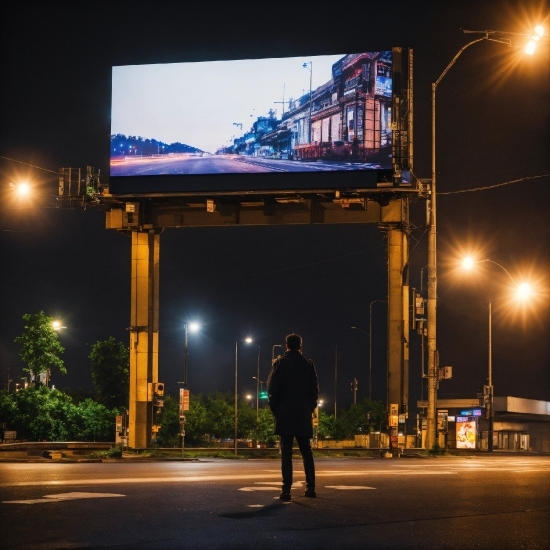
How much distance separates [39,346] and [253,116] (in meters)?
21.1

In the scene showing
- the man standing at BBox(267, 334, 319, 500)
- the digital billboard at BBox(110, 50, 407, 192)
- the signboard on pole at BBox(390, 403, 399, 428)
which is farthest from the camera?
the digital billboard at BBox(110, 50, 407, 192)

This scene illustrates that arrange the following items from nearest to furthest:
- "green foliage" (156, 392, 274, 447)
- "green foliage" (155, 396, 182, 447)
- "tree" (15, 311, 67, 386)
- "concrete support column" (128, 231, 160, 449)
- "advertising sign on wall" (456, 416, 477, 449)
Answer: "concrete support column" (128, 231, 160, 449) → "tree" (15, 311, 67, 386) → "advertising sign on wall" (456, 416, 477, 449) → "green foliage" (155, 396, 182, 447) → "green foliage" (156, 392, 274, 447)

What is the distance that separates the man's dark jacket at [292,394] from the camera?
11516 mm

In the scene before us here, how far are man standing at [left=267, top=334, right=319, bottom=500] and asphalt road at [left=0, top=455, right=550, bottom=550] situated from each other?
0.44 meters

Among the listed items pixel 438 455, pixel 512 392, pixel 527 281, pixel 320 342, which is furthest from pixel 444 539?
pixel 320 342

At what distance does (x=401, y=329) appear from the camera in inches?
1767

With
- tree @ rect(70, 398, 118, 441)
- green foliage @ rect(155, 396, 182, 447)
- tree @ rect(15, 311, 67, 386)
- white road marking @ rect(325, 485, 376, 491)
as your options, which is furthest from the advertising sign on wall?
white road marking @ rect(325, 485, 376, 491)

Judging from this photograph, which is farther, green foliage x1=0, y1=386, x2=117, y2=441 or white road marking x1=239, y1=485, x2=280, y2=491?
green foliage x1=0, y1=386, x2=117, y2=441

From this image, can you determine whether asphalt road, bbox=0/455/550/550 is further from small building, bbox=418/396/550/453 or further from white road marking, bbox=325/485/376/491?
small building, bbox=418/396/550/453

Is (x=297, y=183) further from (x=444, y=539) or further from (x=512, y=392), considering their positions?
(x=512, y=392)

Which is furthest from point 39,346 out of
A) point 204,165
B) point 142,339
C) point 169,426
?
point 169,426

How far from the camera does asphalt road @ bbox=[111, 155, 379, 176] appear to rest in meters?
47.9

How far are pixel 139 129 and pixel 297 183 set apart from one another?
25.2ft

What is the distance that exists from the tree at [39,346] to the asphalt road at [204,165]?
17.6m
